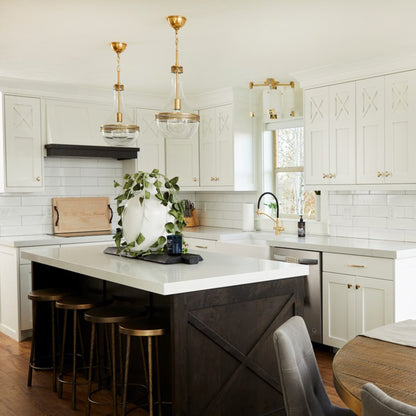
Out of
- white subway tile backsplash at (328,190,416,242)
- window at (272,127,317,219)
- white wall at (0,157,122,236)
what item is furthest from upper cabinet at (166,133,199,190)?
white subway tile backsplash at (328,190,416,242)

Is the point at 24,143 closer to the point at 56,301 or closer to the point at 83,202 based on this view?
the point at 83,202

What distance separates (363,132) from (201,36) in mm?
1744

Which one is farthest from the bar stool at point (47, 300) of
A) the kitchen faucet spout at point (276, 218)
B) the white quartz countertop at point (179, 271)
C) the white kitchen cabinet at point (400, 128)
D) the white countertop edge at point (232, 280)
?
the white kitchen cabinet at point (400, 128)

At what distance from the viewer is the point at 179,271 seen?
306 cm

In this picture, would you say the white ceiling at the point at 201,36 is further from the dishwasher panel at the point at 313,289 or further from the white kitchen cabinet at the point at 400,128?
the dishwasher panel at the point at 313,289

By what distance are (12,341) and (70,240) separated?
112 centimetres

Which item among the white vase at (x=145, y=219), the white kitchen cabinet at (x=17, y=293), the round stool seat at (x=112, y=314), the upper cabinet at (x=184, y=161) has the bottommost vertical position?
the white kitchen cabinet at (x=17, y=293)

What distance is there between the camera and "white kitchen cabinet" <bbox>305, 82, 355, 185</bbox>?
4910 mm

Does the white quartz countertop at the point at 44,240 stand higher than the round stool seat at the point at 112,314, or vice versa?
the white quartz countertop at the point at 44,240

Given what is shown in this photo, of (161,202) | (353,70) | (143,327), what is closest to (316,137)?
(353,70)

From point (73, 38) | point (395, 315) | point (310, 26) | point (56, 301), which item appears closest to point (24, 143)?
point (73, 38)

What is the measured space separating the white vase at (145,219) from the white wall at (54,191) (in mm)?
2818

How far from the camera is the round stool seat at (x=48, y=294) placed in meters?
3.97

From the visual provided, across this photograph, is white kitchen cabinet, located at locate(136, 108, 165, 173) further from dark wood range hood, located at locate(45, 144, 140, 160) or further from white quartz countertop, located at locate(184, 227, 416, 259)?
white quartz countertop, located at locate(184, 227, 416, 259)
